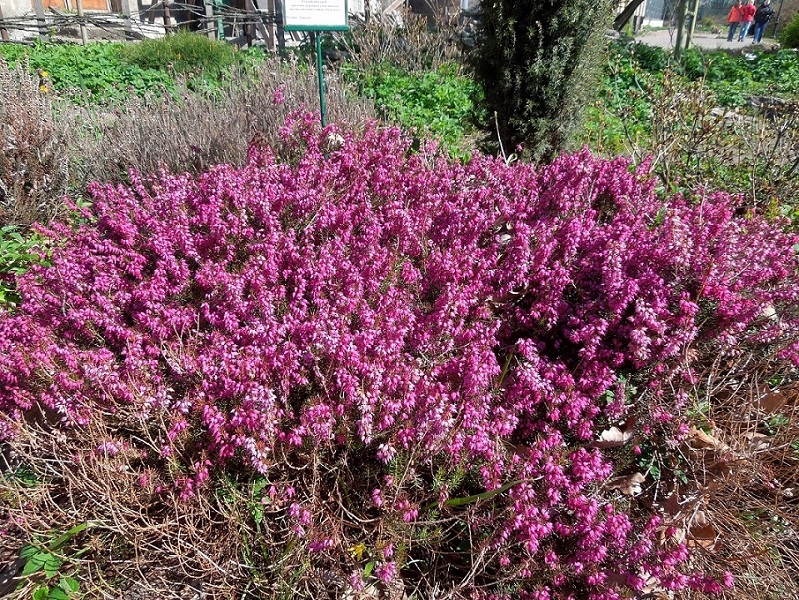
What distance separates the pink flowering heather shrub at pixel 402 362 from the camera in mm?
1969

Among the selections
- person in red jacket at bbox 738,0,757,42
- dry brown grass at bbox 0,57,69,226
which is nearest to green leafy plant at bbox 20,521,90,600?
dry brown grass at bbox 0,57,69,226

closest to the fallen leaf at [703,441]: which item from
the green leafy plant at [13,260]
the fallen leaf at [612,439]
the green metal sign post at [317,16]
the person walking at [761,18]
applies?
the fallen leaf at [612,439]

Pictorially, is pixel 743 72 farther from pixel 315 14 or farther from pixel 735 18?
pixel 735 18

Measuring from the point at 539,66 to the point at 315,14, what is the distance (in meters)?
1.80

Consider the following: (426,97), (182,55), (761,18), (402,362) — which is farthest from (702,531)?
(761,18)

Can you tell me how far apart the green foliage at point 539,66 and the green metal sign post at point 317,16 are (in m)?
1.34

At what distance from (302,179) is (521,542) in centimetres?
207

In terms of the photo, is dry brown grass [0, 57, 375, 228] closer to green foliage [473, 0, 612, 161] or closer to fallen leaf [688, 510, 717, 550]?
green foliage [473, 0, 612, 161]

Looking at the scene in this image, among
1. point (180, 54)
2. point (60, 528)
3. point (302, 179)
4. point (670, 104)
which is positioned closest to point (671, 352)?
point (302, 179)

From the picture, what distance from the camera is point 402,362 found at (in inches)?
84.3

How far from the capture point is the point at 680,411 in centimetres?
223

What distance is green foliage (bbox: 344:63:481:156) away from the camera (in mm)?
6223

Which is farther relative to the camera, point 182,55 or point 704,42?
point 704,42

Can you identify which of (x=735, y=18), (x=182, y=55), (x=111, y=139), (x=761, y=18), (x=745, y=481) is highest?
(x=735, y=18)
